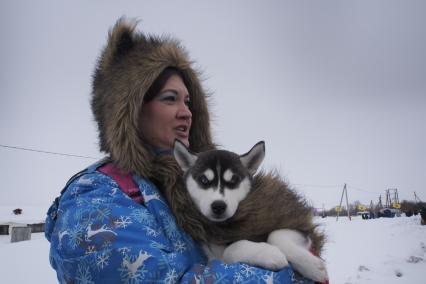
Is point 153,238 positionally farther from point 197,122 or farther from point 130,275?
point 197,122

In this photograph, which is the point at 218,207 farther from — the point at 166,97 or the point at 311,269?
the point at 166,97

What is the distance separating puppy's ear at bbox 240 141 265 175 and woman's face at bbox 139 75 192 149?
2.22 ft

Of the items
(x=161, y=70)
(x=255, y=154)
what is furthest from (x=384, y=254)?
(x=161, y=70)

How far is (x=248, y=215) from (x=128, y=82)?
4.81 ft

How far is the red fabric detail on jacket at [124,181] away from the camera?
211cm

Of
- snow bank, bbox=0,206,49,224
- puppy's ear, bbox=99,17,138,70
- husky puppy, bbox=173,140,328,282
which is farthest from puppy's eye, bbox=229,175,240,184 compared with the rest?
snow bank, bbox=0,206,49,224

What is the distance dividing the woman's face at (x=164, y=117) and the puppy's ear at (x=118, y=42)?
505 millimetres

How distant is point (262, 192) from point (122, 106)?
1.30 metres

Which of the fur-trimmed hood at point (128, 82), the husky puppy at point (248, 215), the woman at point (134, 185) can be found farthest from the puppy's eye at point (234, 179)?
the fur-trimmed hood at point (128, 82)

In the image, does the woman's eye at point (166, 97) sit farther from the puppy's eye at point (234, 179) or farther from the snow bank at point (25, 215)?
the snow bank at point (25, 215)

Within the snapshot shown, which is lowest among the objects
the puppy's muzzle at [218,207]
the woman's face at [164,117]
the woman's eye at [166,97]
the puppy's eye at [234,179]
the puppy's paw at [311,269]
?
the puppy's paw at [311,269]

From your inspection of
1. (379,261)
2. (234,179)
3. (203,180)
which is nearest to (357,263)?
(379,261)

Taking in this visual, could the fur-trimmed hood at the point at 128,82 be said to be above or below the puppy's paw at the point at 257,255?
above

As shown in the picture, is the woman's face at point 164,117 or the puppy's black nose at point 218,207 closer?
the puppy's black nose at point 218,207
